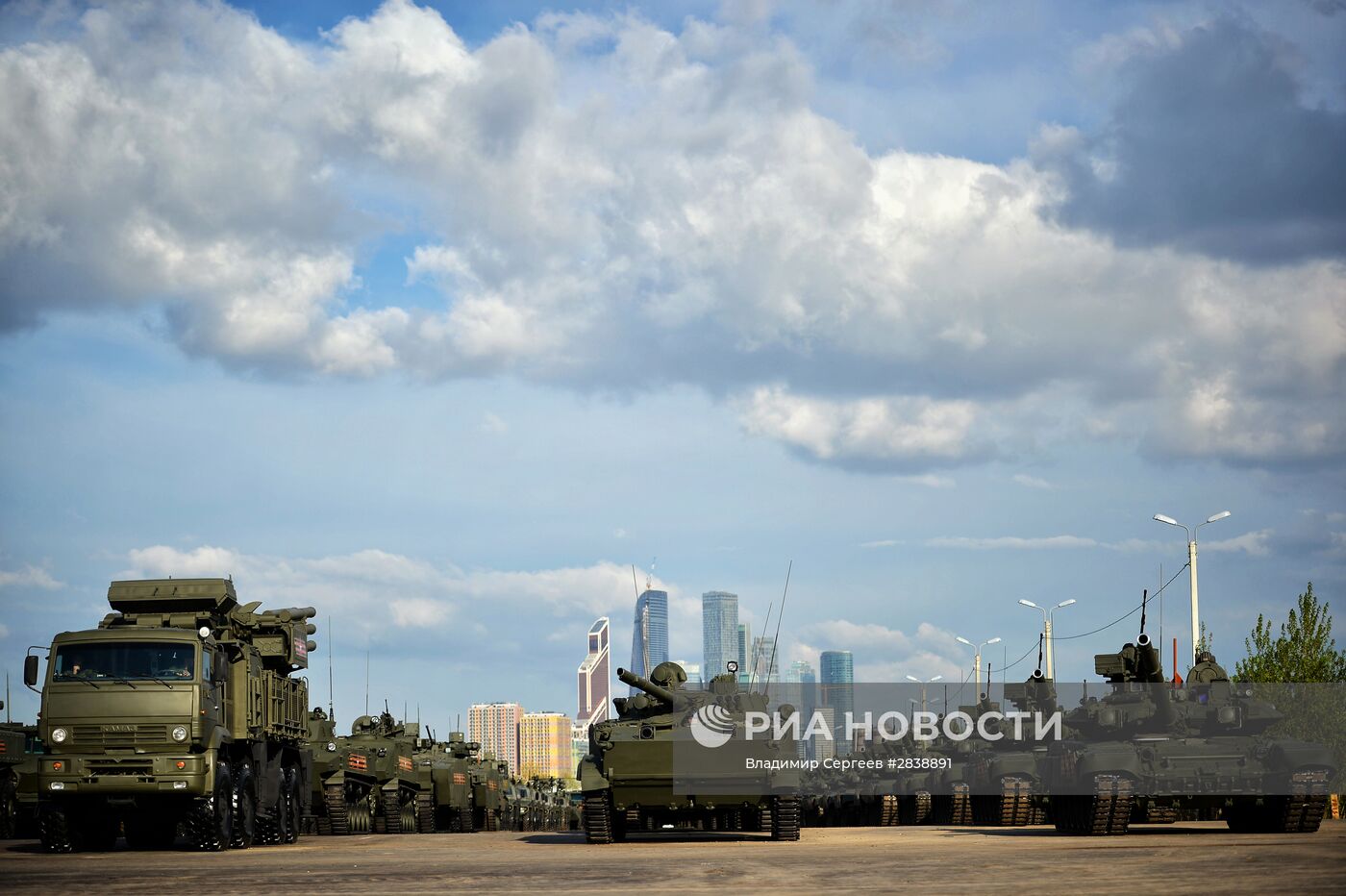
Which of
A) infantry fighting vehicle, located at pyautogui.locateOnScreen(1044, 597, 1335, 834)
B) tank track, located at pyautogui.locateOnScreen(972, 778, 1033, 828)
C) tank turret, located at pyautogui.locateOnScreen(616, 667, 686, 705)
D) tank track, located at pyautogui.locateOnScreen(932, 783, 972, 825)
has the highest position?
tank turret, located at pyautogui.locateOnScreen(616, 667, 686, 705)

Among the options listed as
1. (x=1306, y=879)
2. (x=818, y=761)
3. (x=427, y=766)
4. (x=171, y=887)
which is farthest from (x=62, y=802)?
(x=818, y=761)

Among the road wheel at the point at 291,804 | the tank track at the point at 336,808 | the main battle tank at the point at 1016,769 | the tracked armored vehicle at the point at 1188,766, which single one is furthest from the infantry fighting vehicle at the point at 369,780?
the tracked armored vehicle at the point at 1188,766

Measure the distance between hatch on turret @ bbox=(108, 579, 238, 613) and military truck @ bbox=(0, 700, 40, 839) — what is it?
33.6 ft

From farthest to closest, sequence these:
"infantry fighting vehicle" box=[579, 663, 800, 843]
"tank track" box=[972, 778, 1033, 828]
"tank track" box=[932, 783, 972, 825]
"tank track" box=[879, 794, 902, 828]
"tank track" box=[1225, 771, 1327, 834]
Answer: "tank track" box=[879, 794, 902, 828] → "tank track" box=[932, 783, 972, 825] → "tank track" box=[972, 778, 1033, 828] → "infantry fighting vehicle" box=[579, 663, 800, 843] → "tank track" box=[1225, 771, 1327, 834]

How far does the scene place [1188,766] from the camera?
28859mm

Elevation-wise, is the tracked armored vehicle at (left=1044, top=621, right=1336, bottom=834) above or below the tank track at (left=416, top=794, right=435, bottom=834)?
above

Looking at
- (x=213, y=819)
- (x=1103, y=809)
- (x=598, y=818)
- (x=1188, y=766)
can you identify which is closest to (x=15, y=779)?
(x=213, y=819)

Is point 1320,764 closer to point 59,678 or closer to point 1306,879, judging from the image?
point 1306,879

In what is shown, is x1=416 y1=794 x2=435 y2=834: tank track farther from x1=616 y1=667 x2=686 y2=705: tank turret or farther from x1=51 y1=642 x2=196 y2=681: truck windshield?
x1=51 y1=642 x2=196 y2=681: truck windshield

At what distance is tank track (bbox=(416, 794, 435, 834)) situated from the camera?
48938 mm

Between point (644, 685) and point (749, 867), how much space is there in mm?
12181

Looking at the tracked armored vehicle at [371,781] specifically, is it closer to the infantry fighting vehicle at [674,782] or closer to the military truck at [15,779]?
the military truck at [15,779]

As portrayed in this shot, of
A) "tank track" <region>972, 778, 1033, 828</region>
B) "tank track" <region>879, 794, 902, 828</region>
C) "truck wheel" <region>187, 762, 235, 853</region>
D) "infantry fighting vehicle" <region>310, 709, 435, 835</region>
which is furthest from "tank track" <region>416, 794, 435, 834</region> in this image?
"truck wheel" <region>187, 762, 235, 853</region>

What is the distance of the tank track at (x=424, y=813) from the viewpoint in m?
48.9
